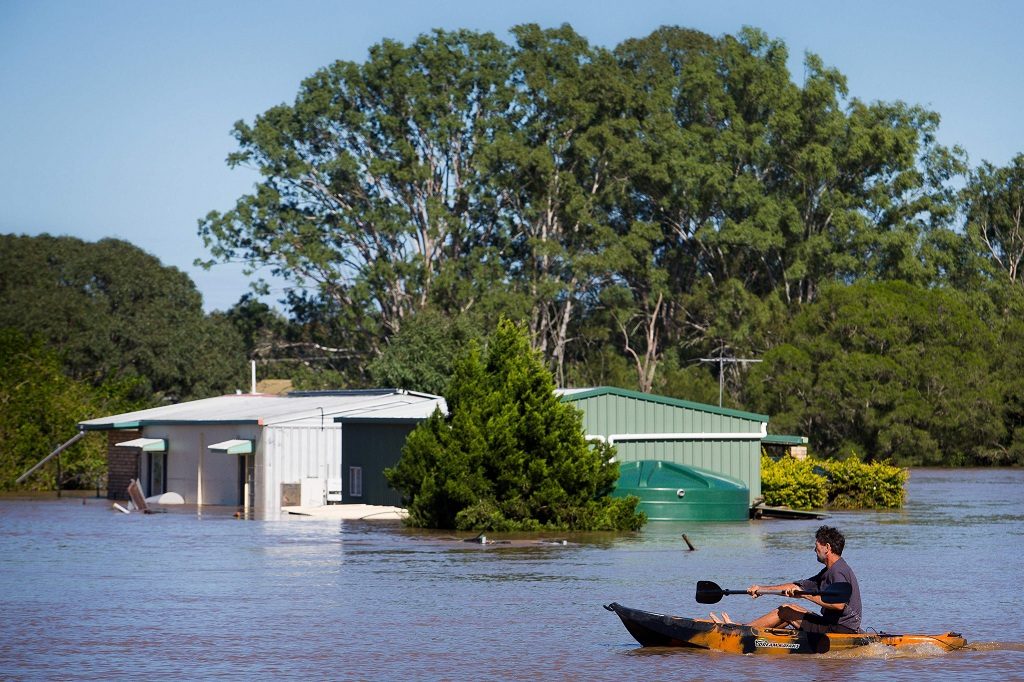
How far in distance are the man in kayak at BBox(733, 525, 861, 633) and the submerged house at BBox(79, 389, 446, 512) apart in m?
28.0

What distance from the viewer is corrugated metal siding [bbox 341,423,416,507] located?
48.0 metres

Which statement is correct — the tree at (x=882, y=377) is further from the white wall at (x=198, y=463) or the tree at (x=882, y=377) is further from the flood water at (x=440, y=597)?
the flood water at (x=440, y=597)

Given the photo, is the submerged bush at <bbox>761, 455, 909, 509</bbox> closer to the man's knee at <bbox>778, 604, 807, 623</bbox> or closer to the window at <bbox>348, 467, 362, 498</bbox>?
the window at <bbox>348, 467, 362, 498</bbox>

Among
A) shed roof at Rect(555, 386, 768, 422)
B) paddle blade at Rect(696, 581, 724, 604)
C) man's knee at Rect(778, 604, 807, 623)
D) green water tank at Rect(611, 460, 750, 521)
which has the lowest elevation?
man's knee at Rect(778, 604, 807, 623)

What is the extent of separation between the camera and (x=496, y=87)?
9119cm

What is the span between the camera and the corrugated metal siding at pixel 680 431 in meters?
45.7

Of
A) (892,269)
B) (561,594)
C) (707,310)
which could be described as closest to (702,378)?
(707,310)

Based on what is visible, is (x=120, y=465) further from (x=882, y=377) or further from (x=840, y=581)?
(x=882, y=377)

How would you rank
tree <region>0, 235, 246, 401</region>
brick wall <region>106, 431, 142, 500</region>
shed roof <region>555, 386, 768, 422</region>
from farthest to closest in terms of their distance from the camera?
1. tree <region>0, 235, 246, 401</region>
2. brick wall <region>106, 431, 142, 500</region>
3. shed roof <region>555, 386, 768, 422</region>

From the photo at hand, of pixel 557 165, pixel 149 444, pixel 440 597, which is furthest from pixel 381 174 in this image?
pixel 440 597

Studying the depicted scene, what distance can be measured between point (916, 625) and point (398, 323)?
69696 mm

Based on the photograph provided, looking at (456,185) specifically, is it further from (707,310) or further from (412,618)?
(412,618)

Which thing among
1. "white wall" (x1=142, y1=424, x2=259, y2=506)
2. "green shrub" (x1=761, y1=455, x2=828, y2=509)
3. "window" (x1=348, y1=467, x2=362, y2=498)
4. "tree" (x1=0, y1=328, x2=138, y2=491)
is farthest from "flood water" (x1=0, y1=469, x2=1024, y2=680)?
"tree" (x1=0, y1=328, x2=138, y2=491)

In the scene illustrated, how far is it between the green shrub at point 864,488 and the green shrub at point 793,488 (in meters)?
0.75
